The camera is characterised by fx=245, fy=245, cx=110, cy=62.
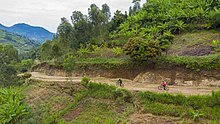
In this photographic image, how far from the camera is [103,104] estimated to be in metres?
23.9

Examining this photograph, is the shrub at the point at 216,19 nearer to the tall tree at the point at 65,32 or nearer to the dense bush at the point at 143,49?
the dense bush at the point at 143,49

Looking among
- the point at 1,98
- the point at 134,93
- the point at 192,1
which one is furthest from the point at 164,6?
the point at 1,98

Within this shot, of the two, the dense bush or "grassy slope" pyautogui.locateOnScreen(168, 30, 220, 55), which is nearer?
the dense bush

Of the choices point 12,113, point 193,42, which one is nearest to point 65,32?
point 193,42

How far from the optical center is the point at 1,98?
24.2 m

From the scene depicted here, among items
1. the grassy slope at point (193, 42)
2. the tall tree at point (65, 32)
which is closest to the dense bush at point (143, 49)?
the grassy slope at point (193, 42)

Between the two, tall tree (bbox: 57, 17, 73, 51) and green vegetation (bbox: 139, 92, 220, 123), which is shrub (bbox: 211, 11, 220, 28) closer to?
green vegetation (bbox: 139, 92, 220, 123)

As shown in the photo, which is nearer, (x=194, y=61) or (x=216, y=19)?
(x=194, y=61)

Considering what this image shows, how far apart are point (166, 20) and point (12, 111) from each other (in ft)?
92.1

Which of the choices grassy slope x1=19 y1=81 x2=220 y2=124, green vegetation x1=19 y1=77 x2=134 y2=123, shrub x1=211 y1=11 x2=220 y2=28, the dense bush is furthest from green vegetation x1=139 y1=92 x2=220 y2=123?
shrub x1=211 y1=11 x2=220 y2=28

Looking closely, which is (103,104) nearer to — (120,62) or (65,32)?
(120,62)

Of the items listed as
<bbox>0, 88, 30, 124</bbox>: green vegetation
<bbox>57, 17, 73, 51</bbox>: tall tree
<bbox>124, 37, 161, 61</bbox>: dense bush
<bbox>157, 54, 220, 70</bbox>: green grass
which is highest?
<bbox>57, 17, 73, 51</bbox>: tall tree

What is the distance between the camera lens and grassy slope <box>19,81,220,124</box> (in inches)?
785

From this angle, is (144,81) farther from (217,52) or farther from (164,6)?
(164,6)
